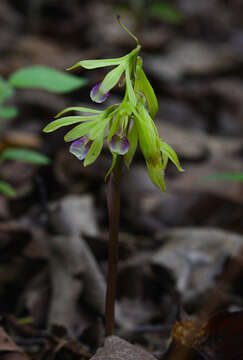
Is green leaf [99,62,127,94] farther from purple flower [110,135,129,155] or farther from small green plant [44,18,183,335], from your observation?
purple flower [110,135,129,155]

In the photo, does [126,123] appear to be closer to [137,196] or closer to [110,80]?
[110,80]

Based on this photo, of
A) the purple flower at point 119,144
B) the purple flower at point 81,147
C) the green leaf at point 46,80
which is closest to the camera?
the purple flower at point 119,144

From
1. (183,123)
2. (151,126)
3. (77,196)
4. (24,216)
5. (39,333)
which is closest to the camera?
(151,126)

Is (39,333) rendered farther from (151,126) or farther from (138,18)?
(138,18)

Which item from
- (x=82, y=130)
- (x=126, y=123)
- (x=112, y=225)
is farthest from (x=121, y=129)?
(x=112, y=225)

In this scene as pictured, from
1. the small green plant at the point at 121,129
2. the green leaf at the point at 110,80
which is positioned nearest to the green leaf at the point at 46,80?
the small green plant at the point at 121,129

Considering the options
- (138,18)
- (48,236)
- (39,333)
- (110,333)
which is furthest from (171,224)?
(138,18)

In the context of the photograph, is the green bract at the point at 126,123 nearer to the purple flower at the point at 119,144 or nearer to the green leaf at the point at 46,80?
the purple flower at the point at 119,144

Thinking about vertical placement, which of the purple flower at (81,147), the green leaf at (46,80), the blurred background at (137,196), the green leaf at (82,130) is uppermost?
the green leaf at (82,130)
